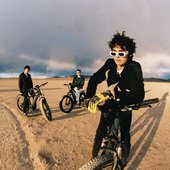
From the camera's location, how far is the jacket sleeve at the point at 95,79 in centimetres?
432

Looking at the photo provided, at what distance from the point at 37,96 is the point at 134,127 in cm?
412

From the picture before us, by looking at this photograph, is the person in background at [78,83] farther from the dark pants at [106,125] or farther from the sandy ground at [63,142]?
the dark pants at [106,125]

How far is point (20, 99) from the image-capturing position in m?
13.4

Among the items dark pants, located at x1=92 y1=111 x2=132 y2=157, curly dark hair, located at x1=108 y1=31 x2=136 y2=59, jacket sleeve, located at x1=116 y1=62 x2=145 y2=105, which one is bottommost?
dark pants, located at x1=92 y1=111 x2=132 y2=157

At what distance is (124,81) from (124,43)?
22.8 inches

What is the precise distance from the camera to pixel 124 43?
4.30 meters

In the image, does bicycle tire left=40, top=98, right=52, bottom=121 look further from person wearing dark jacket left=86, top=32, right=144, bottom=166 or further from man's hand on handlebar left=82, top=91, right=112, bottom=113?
man's hand on handlebar left=82, top=91, right=112, bottom=113

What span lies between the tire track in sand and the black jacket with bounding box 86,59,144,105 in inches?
98.7

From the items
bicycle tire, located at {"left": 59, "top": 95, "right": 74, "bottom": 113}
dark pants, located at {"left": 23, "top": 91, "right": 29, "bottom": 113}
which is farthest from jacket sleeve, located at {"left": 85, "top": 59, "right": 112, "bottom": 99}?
bicycle tire, located at {"left": 59, "top": 95, "right": 74, "bottom": 113}

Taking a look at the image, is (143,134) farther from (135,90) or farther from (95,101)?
(95,101)

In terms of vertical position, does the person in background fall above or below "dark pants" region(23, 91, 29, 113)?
above

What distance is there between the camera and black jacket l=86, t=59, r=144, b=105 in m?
4.07

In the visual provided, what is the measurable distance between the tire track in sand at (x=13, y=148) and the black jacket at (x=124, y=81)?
2.51m

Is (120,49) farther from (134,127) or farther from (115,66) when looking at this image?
(134,127)
